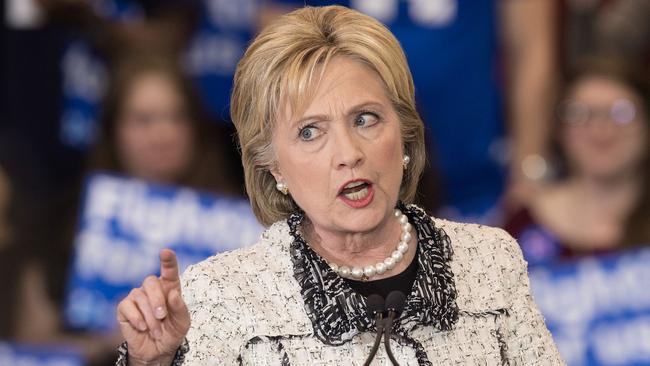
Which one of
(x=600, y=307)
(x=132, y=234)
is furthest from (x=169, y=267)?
(x=600, y=307)

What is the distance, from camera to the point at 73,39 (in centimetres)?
580

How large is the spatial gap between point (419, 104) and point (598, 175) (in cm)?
73

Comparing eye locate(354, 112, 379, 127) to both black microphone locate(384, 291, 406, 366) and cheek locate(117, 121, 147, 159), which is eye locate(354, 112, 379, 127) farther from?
cheek locate(117, 121, 147, 159)

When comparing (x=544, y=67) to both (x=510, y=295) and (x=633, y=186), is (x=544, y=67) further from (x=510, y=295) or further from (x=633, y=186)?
(x=510, y=295)

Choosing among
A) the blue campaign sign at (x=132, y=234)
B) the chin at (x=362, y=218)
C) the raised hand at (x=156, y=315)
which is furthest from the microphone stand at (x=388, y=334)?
the blue campaign sign at (x=132, y=234)

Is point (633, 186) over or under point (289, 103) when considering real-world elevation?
over

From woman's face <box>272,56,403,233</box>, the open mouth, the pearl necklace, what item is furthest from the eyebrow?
the pearl necklace

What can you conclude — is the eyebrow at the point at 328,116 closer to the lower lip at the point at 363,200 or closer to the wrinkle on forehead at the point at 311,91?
the wrinkle on forehead at the point at 311,91

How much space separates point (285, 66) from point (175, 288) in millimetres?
495

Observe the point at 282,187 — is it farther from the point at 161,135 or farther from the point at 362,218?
the point at 161,135

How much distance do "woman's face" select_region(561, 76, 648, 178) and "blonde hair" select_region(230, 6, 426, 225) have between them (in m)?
2.66

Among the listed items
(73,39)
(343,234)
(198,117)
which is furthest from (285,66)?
(73,39)

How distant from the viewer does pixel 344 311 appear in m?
2.68

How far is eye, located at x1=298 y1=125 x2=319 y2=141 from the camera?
108 inches
